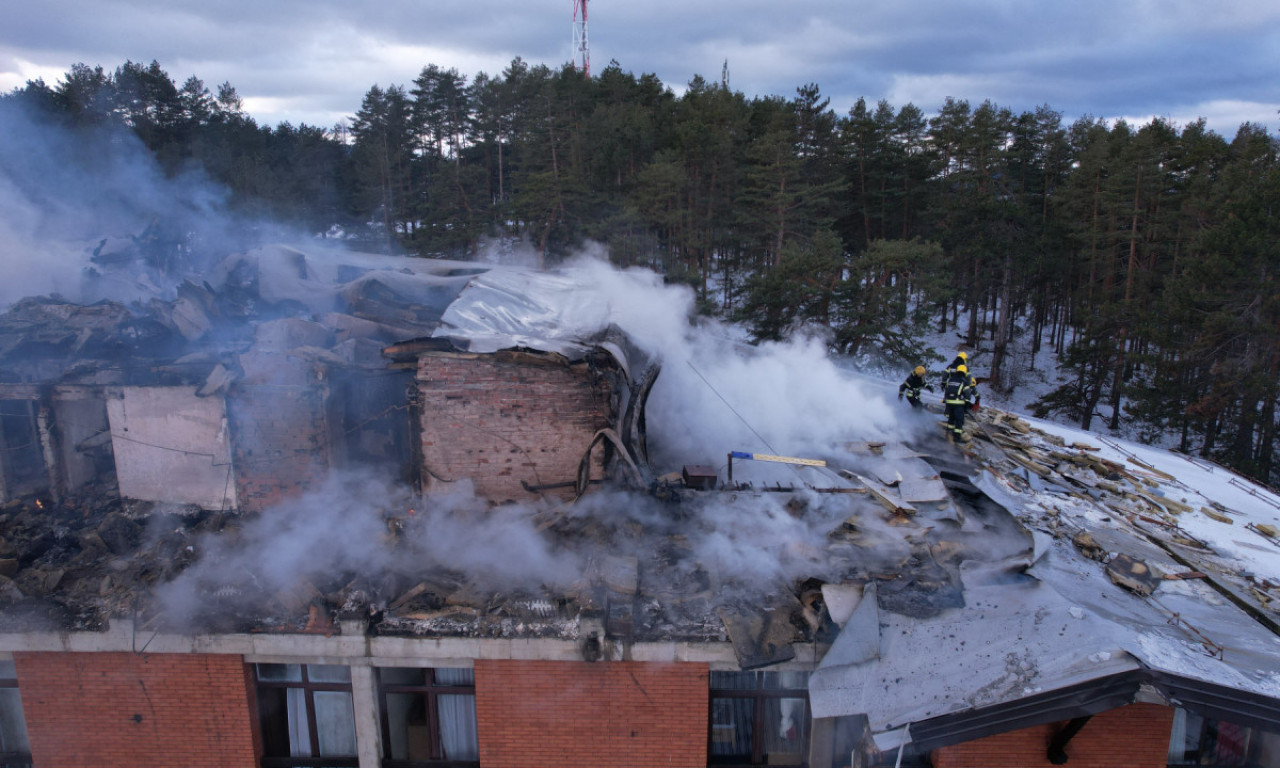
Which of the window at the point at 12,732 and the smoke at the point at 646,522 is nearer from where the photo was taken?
the smoke at the point at 646,522

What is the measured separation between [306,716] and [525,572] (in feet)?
9.14

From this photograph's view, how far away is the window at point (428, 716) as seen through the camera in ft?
21.9

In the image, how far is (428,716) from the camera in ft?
22.1

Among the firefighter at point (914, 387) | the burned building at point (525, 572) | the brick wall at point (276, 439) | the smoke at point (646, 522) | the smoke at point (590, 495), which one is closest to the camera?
the burned building at point (525, 572)

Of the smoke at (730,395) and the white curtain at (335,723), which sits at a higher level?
the smoke at (730,395)

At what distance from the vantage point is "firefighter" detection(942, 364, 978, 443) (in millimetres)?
10078

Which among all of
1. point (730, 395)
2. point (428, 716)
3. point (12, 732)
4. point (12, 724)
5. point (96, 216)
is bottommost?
point (12, 732)

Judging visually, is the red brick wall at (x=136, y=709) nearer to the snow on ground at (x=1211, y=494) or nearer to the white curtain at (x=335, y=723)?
the white curtain at (x=335, y=723)

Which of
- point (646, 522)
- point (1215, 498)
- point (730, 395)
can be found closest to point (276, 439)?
point (646, 522)

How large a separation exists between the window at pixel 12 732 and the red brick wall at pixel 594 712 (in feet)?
17.4

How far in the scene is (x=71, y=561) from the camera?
742 centimetres

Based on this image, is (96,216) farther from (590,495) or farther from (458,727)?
(458,727)

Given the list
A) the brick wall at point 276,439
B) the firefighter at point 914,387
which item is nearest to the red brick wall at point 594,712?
the brick wall at point 276,439

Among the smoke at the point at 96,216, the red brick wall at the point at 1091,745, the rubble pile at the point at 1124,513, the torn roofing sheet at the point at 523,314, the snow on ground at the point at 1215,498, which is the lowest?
the red brick wall at the point at 1091,745
